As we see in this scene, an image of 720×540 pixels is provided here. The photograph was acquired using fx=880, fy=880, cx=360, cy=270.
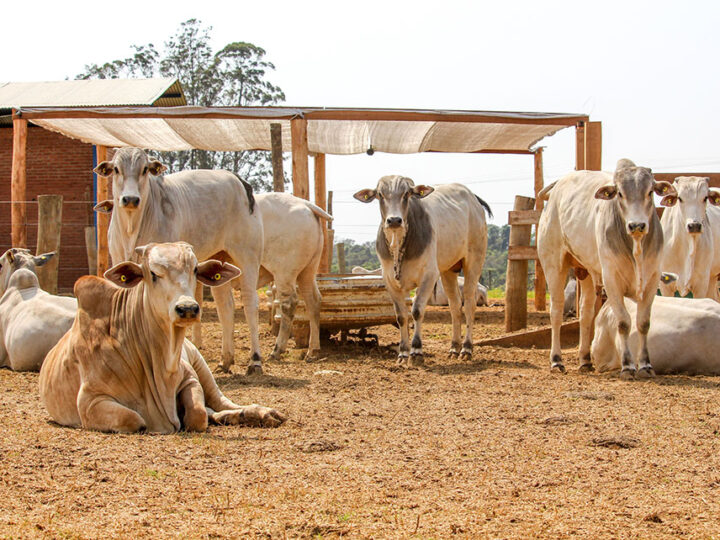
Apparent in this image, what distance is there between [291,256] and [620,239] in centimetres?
428

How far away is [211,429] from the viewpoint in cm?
581

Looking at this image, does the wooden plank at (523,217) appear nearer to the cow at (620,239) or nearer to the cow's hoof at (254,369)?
the cow at (620,239)

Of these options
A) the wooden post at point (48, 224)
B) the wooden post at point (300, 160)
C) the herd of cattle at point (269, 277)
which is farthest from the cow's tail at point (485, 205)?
the wooden post at point (48, 224)

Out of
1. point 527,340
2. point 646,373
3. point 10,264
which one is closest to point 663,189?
point 646,373

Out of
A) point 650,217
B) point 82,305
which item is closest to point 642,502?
point 82,305

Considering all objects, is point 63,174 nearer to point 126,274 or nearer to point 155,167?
point 155,167

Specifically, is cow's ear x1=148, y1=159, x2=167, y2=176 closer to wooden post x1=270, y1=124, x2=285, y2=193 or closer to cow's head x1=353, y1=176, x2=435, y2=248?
cow's head x1=353, y1=176, x2=435, y2=248

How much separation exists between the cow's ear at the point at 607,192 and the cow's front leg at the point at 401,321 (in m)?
2.71

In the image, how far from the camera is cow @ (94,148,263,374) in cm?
821

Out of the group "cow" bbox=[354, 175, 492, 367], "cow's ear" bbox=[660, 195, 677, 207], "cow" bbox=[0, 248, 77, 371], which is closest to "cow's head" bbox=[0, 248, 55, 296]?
"cow" bbox=[0, 248, 77, 371]

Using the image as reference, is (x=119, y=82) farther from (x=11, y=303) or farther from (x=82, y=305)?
(x=82, y=305)

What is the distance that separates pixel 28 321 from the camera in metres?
9.13

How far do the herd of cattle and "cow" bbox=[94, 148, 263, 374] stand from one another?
0.05 feet

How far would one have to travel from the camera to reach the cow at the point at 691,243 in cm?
1111
